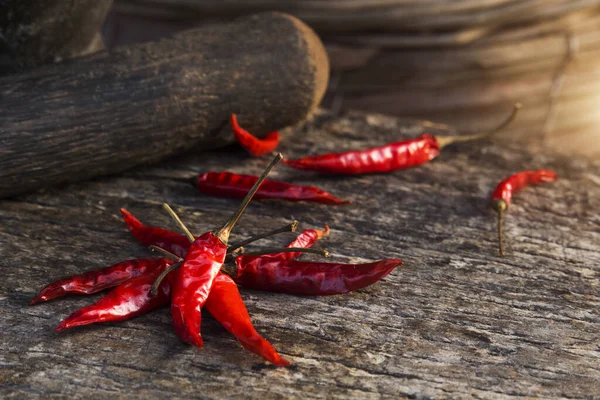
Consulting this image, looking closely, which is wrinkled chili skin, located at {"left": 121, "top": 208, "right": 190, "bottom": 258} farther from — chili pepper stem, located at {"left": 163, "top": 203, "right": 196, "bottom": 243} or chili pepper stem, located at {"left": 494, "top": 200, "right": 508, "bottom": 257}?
chili pepper stem, located at {"left": 494, "top": 200, "right": 508, "bottom": 257}

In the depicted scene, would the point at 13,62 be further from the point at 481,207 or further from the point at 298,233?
the point at 481,207

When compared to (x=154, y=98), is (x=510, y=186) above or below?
below

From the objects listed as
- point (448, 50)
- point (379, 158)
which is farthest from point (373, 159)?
point (448, 50)

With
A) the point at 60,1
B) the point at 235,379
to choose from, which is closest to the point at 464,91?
the point at 60,1

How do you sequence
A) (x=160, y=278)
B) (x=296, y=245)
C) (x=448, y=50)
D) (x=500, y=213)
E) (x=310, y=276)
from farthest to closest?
1. (x=448, y=50)
2. (x=500, y=213)
3. (x=296, y=245)
4. (x=310, y=276)
5. (x=160, y=278)

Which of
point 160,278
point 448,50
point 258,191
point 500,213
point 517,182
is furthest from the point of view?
point 448,50

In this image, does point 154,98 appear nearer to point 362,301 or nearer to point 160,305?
point 160,305

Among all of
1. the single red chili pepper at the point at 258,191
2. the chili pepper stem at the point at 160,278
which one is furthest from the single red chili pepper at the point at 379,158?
the chili pepper stem at the point at 160,278

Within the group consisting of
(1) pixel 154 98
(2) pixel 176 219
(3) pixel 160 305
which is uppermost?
(1) pixel 154 98

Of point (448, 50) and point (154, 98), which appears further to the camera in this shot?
point (448, 50)
